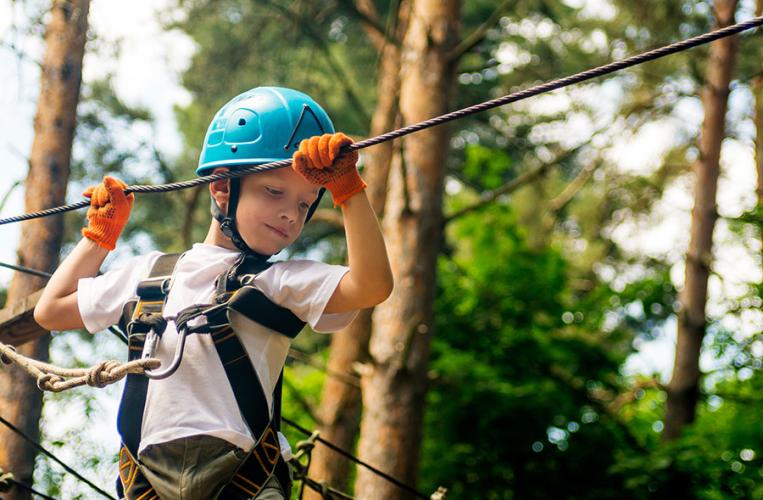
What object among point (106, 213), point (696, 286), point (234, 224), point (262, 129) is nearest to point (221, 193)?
point (234, 224)

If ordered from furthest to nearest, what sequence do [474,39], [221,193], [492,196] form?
[492,196] → [474,39] → [221,193]

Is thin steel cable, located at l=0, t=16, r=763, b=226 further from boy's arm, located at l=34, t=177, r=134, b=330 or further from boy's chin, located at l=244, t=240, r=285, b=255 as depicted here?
boy's chin, located at l=244, t=240, r=285, b=255

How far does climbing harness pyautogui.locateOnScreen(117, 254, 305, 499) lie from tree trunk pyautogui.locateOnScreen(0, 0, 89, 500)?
2.56 metres

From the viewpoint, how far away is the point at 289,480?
9.04ft

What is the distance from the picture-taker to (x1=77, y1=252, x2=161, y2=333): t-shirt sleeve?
2.80m

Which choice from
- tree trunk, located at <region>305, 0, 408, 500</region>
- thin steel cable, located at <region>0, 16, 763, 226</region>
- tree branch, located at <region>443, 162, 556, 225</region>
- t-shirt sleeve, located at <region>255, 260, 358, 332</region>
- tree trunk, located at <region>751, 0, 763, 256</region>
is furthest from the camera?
tree trunk, located at <region>751, 0, 763, 256</region>

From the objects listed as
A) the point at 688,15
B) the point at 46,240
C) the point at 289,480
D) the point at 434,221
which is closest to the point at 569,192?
the point at 688,15

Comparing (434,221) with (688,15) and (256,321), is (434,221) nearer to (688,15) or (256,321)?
(256,321)

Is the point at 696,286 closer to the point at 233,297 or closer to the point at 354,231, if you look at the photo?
the point at 354,231

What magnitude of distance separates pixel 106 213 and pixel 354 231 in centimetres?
82

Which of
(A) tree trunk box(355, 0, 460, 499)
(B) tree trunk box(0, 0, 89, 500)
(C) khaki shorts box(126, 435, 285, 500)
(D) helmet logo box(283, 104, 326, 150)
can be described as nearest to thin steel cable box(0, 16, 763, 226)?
(D) helmet logo box(283, 104, 326, 150)

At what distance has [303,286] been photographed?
2646mm

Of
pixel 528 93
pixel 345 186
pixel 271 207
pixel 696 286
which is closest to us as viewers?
pixel 528 93

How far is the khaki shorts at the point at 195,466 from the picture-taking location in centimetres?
252
